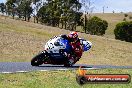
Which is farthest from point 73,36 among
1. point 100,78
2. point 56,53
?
point 100,78

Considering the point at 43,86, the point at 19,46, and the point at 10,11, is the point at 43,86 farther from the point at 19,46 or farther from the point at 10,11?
the point at 10,11

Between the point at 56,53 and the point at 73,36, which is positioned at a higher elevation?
the point at 73,36

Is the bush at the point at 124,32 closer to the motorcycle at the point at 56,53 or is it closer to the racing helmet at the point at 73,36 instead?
the motorcycle at the point at 56,53

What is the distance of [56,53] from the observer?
628 inches

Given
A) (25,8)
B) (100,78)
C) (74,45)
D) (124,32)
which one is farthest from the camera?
(25,8)

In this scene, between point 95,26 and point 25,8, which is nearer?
point 95,26

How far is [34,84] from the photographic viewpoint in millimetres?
9414

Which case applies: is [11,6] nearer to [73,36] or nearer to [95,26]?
[95,26]

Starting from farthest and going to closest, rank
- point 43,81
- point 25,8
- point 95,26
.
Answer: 1. point 25,8
2. point 95,26
3. point 43,81

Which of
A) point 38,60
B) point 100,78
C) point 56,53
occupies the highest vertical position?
point 100,78

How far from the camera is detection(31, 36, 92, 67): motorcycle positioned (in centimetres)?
1581

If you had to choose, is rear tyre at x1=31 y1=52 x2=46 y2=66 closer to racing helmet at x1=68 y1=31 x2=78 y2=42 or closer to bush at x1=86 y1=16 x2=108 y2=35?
racing helmet at x1=68 y1=31 x2=78 y2=42

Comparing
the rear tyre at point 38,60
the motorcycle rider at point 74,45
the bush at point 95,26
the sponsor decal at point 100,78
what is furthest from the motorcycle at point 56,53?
the bush at point 95,26

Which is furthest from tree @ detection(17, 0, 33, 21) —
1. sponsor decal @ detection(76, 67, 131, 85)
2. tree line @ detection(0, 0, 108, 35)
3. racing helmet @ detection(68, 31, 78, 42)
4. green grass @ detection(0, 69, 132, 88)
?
sponsor decal @ detection(76, 67, 131, 85)
